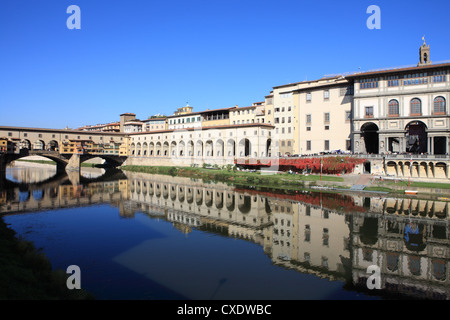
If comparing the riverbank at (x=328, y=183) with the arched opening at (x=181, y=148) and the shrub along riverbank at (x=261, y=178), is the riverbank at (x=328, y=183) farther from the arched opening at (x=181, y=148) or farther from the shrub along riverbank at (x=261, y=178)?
the arched opening at (x=181, y=148)

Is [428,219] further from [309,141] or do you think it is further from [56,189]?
[56,189]

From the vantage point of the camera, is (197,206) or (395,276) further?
(197,206)

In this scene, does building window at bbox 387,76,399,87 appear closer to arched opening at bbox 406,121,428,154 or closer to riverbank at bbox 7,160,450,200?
arched opening at bbox 406,121,428,154

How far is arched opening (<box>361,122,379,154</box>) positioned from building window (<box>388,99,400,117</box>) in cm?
300

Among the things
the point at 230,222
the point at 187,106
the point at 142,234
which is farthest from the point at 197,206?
the point at 187,106

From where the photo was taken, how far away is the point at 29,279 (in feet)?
33.7

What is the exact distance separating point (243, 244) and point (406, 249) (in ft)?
29.8

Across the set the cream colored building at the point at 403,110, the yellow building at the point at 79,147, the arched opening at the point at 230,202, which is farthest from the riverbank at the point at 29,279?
the yellow building at the point at 79,147

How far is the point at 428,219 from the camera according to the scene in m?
23.5

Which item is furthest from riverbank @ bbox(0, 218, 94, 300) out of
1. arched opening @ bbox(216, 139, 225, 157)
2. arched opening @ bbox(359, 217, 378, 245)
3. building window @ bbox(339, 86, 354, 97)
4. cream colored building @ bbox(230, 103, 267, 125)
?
cream colored building @ bbox(230, 103, 267, 125)

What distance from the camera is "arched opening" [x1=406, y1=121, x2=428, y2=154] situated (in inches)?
1718

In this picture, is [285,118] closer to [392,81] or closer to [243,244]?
[392,81]
